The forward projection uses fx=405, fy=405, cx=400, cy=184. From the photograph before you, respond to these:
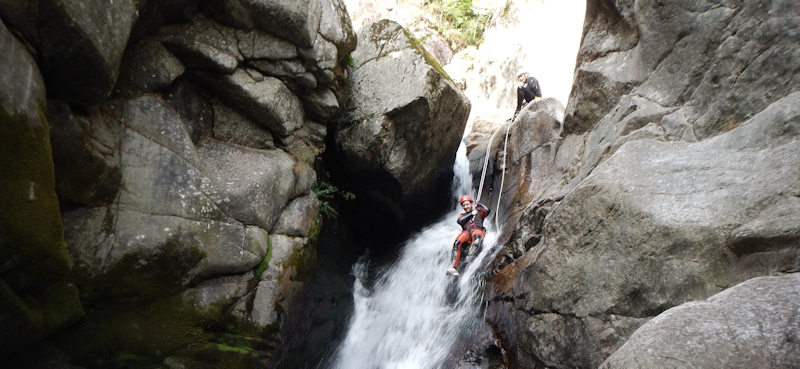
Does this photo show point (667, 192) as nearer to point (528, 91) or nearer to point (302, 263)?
point (302, 263)

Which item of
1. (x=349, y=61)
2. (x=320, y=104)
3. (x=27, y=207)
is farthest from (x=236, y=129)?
(x=27, y=207)

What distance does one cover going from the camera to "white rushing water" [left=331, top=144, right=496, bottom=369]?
8055mm

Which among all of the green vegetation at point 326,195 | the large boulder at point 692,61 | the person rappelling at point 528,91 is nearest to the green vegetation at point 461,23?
the person rappelling at point 528,91

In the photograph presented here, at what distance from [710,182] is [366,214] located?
885 cm

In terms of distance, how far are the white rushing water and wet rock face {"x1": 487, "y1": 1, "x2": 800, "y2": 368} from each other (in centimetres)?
114

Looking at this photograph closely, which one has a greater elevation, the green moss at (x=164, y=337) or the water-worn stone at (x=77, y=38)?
the water-worn stone at (x=77, y=38)

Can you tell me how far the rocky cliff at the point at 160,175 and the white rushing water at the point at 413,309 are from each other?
250 centimetres

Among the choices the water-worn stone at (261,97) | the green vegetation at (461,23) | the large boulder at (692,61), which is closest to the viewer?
the large boulder at (692,61)

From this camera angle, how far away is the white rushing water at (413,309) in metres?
8.05

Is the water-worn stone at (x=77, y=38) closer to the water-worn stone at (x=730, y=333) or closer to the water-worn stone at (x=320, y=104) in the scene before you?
the water-worn stone at (x=320, y=104)

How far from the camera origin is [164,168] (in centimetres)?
580

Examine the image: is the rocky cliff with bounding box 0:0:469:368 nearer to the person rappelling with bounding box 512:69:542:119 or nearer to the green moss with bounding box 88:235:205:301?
the green moss with bounding box 88:235:205:301

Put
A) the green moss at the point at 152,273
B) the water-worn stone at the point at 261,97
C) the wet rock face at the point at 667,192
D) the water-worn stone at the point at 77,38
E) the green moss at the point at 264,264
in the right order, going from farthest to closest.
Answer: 1. the water-worn stone at the point at 261,97
2. the green moss at the point at 264,264
3. the green moss at the point at 152,273
4. the wet rock face at the point at 667,192
5. the water-worn stone at the point at 77,38

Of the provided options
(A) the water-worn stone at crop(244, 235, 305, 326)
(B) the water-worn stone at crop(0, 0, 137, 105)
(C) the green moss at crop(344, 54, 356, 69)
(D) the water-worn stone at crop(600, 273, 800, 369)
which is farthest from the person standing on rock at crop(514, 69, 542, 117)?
(B) the water-worn stone at crop(0, 0, 137, 105)
